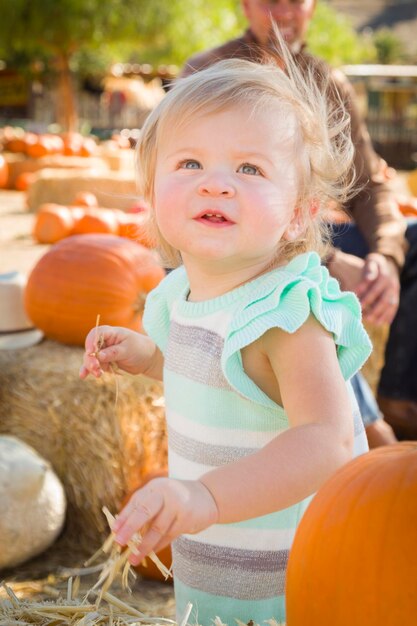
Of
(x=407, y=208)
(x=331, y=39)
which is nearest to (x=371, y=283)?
(x=407, y=208)

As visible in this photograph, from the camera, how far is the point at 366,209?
340 cm

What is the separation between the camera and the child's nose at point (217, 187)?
1470mm

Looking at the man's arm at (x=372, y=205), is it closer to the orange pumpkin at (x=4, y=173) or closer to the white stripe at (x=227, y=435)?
the white stripe at (x=227, y=435)

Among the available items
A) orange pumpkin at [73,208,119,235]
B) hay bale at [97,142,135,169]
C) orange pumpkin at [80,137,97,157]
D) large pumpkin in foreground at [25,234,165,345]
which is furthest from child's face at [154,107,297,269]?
orange pumpkin at [80,137,97,157]

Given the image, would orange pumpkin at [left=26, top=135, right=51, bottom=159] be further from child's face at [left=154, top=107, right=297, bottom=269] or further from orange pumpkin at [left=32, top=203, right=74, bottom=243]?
child's face at [left=154, top=107, right=297, bottom=269]

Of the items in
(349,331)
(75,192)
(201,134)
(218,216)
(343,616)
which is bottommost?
(75,192)

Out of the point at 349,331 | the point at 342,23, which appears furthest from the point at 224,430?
the point at 342,23

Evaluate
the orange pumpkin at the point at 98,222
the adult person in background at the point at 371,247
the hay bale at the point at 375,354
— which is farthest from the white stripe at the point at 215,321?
the orange pumpkin at the point at 98,222

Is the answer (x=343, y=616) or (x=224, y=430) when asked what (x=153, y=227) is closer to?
(x=224, y=430)

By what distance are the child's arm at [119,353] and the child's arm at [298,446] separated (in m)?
0.43

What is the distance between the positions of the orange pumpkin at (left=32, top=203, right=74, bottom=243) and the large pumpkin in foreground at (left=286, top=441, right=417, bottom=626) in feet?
19.5

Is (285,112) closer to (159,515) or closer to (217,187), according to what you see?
(217,187)

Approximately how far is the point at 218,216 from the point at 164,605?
1.52 metres

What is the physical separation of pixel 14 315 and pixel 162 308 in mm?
1829
